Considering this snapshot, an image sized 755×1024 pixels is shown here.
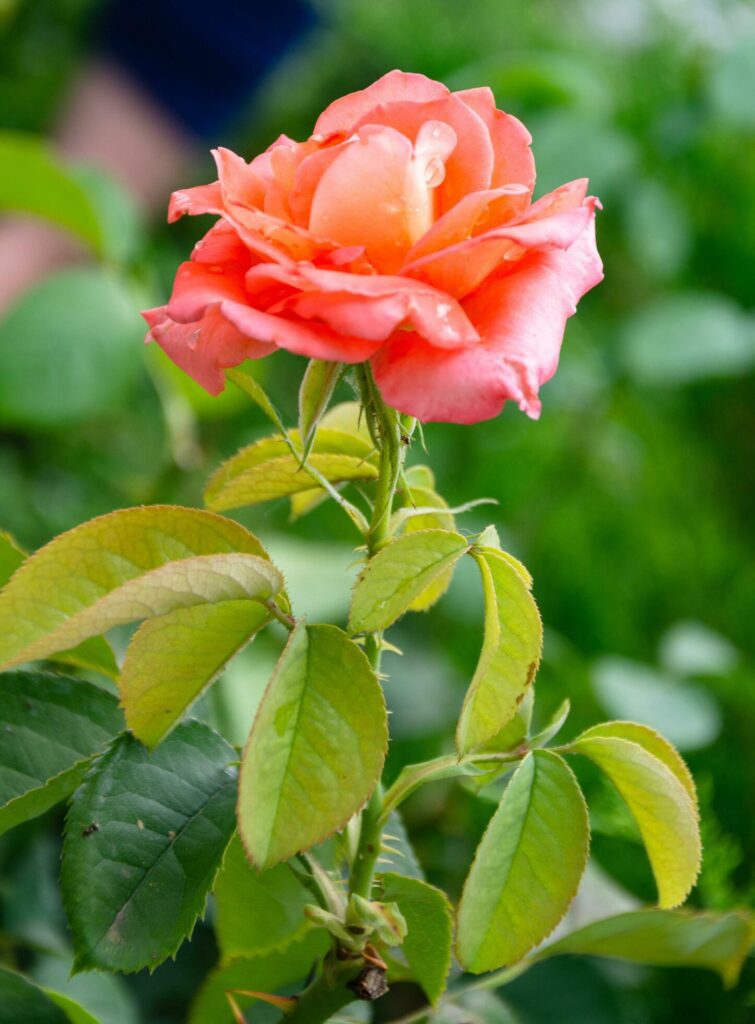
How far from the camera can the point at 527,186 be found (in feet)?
0.78

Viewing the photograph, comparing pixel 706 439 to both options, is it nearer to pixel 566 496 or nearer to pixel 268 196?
pixel 566 496

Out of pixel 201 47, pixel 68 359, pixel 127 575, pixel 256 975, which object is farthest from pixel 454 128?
pixel 201 47

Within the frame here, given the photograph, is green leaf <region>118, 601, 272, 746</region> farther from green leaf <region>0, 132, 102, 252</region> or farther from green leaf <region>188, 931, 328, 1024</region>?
green leaf <region>0, 132, 102, 252</region>

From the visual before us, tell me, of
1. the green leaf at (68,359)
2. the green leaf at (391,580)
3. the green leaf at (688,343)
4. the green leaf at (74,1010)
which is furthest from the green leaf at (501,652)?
the green leaf at (688,343)

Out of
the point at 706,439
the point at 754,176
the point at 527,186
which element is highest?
the point at 527,186

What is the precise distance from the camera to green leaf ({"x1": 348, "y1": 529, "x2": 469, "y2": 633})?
22 centimetres

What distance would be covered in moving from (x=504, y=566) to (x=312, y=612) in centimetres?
25

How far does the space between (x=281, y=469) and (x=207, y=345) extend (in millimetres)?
52

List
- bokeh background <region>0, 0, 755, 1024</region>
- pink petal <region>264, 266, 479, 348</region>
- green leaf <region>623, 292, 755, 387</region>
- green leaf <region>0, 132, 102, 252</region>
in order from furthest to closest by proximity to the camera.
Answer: green leaf <region>623, 292, 755, 387</region>, green leaf <region>0, 132, 102, 252</region>, bokeh background <region>0, 0, 755, 1024</region>, pink petal <region>264, 266, 479, 348</region>

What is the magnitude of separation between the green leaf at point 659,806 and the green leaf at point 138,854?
0.09m

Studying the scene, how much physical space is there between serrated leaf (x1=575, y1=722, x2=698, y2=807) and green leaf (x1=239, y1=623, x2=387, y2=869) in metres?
0.07

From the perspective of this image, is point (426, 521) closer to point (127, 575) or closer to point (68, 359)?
point (127, 575)

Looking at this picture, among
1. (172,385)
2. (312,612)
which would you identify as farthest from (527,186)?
(172,385)

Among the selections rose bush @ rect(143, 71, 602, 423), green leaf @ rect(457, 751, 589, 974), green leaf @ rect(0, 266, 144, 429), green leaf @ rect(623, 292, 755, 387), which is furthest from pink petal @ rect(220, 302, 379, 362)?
green leaf @ rect(623, 292, 755, 387)
